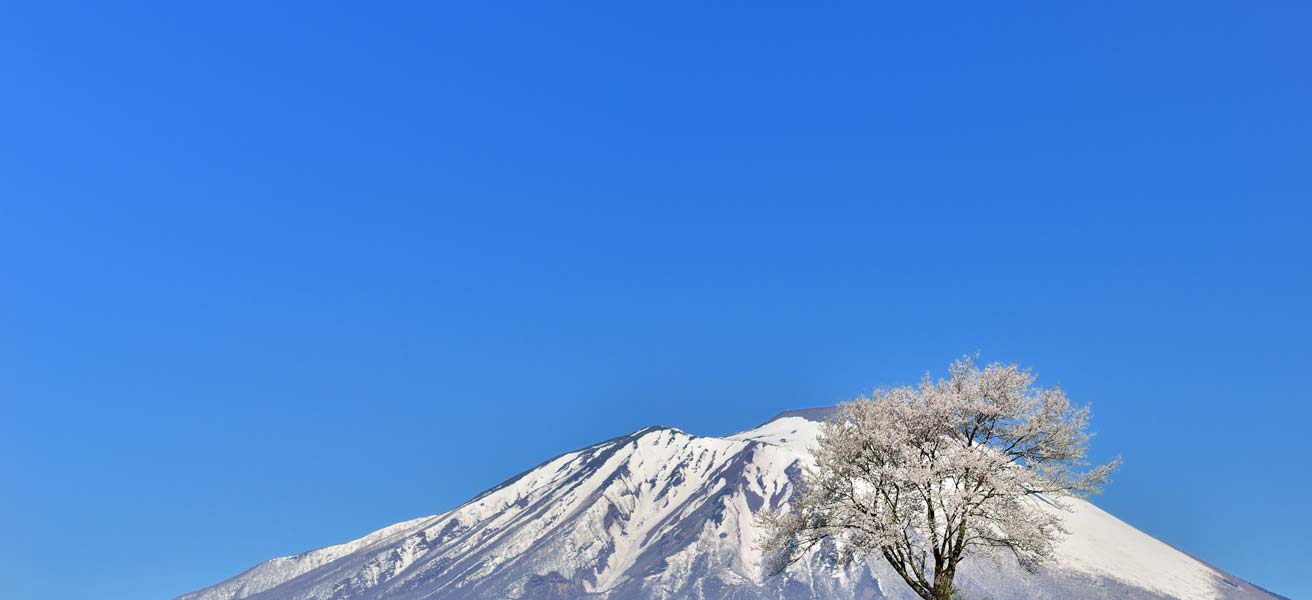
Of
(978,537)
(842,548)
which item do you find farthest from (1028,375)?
(842,548)

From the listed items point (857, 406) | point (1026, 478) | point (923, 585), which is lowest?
point (923, 585)

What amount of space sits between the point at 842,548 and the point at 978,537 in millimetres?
4915

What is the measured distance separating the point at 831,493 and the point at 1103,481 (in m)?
9.95

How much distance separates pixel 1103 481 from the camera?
155ft

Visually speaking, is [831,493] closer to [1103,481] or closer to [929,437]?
[929,437]

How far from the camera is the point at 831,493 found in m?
47.2

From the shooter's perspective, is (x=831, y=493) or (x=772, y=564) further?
(x=772, y=564)

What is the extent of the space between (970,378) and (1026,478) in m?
4.48

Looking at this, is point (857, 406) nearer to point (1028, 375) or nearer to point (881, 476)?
point (881, 476)

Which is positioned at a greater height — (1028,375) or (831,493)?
(1028,375)

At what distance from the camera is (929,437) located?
46906 mm

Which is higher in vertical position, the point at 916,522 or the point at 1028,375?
the point at 1028,375

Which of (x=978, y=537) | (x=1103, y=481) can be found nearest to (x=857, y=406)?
(x=978, y=537)

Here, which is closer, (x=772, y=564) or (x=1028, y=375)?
(x=1028, y=375)
